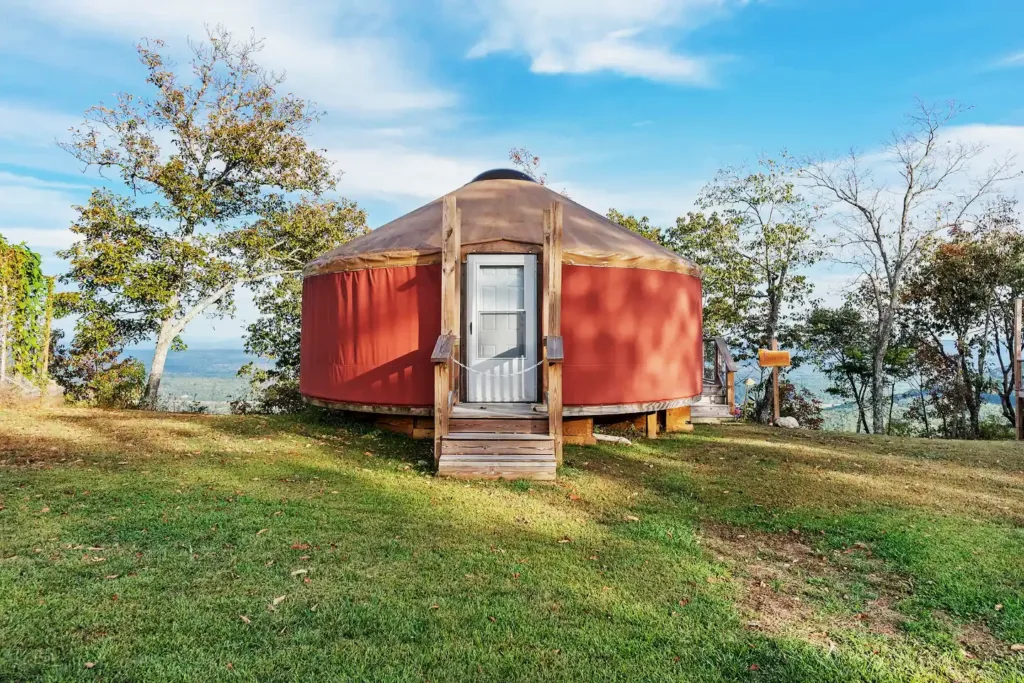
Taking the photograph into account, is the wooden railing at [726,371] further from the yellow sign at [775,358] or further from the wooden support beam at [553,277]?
the wooden support beam at [553,277]

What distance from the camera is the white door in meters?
6.55

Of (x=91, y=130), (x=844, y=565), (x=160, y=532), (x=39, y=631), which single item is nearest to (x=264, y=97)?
(x=91, y=130)

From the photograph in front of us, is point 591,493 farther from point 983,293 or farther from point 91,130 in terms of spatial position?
point 983,293

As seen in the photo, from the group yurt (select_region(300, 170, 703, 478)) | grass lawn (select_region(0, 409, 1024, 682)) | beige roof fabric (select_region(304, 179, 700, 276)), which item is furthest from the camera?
beige roof fabric (select_region(304, 179, 700, 276))

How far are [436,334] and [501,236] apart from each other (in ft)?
4.20

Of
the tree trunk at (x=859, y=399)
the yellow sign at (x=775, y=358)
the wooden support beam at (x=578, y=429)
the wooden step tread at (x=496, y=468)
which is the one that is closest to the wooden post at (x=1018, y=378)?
the yellow sign at (x=775, y=358)

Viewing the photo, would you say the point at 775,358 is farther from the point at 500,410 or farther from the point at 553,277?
the point at 500,410

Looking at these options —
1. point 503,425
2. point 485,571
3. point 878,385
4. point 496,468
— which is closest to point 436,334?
point 503,425

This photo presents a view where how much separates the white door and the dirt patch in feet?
9.79

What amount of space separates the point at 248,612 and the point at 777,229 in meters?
14.8

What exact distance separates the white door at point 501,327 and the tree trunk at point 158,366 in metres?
8.09

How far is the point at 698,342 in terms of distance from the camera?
796 cm

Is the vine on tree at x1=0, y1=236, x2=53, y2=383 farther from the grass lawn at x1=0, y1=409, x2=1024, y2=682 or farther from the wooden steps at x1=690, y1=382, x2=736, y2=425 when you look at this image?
the wooden steps at x1=690, y1=382, x2=736, y2=425

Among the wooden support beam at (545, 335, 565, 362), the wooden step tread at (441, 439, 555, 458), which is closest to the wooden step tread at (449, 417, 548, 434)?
the wooden step tread at (441, 439, 555, 458)
